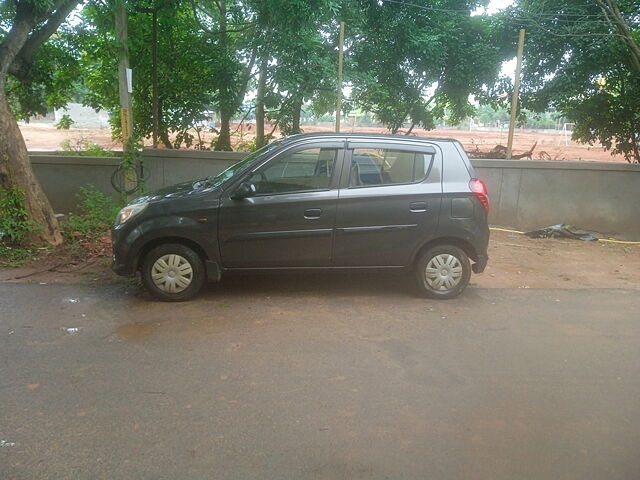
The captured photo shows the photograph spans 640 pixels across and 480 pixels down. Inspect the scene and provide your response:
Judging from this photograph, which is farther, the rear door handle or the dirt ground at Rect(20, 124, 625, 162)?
the dirt ground at Rect(20, 124, 625, 162)

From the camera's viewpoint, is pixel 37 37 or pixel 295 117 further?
pixel 295 117

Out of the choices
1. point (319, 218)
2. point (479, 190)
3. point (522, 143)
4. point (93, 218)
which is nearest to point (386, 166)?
point (319, 218)

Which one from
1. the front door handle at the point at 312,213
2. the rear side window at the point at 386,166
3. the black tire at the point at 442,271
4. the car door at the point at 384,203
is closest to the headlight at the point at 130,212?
the front door handle at the point at 312,213

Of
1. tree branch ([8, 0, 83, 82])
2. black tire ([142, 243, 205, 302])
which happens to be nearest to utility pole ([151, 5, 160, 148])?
tree branch ([8, 0, 83, 82])

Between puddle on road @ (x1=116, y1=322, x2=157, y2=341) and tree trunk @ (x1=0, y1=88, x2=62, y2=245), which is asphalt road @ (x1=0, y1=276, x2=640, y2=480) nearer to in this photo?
puddle on road @ (x1=116, y1=322, x2=157, y2=341)

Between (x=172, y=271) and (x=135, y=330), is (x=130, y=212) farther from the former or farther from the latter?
(x=135, y=330)

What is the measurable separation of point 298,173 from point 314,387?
99.0 inches

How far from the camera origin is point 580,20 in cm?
976

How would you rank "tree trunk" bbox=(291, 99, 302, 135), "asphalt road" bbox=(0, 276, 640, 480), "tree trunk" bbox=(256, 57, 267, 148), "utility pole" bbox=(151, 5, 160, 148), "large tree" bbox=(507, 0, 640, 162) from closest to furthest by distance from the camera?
"asphalt road" bbox=(0, 276, 640, 480) → "large tree" bbox=(507, 0, 640, 162) → "utility pole" bbox=(151, 5, 160, 148) → "tree trunk" bbox=(291, 99, 302, 135) → "tree trunk" bbox=(256, 57, 267, 148)

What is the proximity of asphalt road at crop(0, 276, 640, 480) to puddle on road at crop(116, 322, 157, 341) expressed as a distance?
3 cm

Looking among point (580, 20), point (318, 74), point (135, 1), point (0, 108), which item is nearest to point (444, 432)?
point (0, 108)

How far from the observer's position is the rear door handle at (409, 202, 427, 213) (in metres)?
5.86

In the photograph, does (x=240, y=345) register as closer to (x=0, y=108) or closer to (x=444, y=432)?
(x=444, y=432)

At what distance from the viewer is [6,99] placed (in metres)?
7.54
